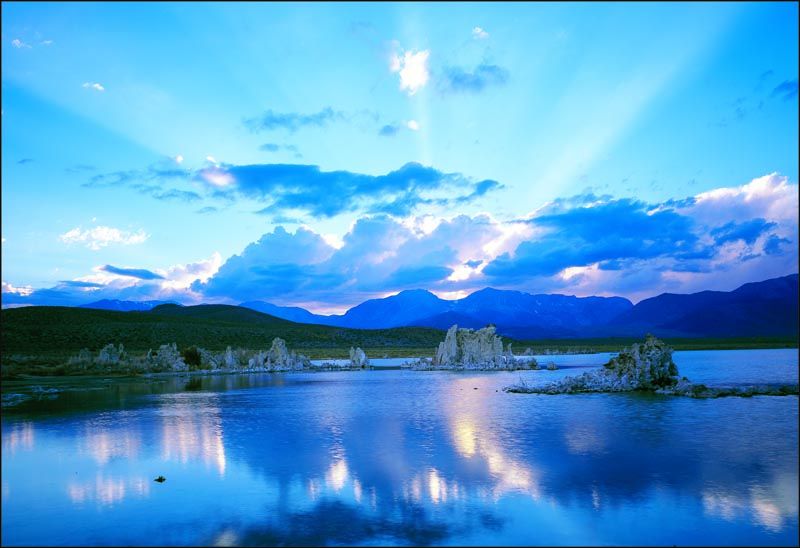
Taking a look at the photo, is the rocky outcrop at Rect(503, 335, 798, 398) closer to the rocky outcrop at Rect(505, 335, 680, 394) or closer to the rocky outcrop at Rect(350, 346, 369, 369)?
the rocky outcrop at Rect(505, 335, 680, 394)

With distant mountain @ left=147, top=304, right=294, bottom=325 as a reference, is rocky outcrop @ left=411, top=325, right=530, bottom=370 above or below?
below

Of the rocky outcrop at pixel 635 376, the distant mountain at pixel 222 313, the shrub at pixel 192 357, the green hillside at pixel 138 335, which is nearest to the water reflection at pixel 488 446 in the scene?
the rocky outcrop at pixel 635 376

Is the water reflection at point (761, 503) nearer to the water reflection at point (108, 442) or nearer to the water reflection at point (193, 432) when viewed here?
the water reflection at point (193, 432)

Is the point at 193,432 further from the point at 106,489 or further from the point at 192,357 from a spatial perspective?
the point at 192,357

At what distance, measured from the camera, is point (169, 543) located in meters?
9.45

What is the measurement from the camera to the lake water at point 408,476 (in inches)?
389

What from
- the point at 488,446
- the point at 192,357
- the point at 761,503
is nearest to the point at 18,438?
the point at 488,446

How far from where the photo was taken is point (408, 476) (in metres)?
13.8

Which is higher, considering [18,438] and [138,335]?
[138,335]

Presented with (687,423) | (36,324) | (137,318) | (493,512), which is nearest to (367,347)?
(137,318)

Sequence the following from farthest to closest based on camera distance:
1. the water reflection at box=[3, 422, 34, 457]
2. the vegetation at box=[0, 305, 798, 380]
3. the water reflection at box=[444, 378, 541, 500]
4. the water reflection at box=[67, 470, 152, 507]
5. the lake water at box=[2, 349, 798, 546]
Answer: the vegetation at box=[0, 305, 798, 380], the water reflection at box=[3, 422, 34, 457], the water reflection at box=[444, 378, 541, 500], the water reflection at box=[67, 470, 152, 507], the lake water at box=[2, 349, 798, 546]

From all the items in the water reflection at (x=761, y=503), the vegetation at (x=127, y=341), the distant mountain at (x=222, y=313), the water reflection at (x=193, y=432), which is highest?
the distant mountain at (x=222, y=313)

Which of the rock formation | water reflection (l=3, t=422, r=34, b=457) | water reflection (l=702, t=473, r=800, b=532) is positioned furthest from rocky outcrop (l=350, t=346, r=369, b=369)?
water reflection (l=702, t=473, r=800, b=532)

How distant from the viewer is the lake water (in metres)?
9.89
